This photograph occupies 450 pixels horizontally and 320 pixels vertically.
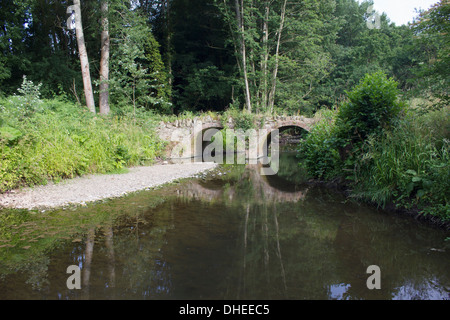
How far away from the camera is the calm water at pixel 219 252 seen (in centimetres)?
296

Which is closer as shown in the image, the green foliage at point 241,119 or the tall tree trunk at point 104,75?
the tall tree trunk at point 104,75

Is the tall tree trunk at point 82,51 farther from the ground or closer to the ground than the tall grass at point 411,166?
farther from the ground

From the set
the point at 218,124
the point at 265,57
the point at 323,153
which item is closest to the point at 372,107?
the point at 323,153

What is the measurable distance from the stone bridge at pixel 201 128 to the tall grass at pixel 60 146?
1996 mm

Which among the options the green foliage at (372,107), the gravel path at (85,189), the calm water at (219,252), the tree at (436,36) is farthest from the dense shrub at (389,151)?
the gravel path at (85,189)

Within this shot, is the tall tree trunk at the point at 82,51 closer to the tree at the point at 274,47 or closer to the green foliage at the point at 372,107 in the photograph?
the tree at the point at 274,47

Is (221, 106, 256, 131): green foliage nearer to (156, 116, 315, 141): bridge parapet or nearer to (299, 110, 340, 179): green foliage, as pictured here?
(156, 116, 315, 141): bridge parapet

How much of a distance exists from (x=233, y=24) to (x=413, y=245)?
17.5m

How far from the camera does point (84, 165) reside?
7.68m

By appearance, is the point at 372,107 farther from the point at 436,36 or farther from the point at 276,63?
the point at 276,63

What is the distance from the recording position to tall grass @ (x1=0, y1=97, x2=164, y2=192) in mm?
6230

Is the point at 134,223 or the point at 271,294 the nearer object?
the point at 271,294

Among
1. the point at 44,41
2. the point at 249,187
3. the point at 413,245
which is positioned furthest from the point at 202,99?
the point at 413,245
